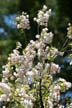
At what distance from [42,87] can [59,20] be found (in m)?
11.5

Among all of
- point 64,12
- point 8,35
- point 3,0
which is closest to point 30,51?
point 64,12

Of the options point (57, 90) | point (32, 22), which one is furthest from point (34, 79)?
point (32, 22)

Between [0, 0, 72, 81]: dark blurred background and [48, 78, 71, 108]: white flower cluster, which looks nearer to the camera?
[48, 78, 71, 108]: white flower cluster

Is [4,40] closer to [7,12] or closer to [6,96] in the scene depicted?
[7,12]

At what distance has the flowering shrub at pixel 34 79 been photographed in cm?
437

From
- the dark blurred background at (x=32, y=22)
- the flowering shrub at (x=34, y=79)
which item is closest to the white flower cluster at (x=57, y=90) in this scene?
the flowering shrub at (x=34, y=79)

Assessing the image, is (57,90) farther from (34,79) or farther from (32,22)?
(32,22)

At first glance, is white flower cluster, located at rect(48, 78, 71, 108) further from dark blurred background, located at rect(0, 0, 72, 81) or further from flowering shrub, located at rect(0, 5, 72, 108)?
dark blurred background, located at rect(0, 0, 72, 81)

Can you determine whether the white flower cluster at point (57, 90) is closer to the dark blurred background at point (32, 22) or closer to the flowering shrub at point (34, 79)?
the flowering shrub at point (34, 79)

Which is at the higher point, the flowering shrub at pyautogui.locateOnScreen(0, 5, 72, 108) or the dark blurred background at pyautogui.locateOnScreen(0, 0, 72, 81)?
the dark blurred background at pyautogui.locateOnScreen(0, 0, 72, 81)

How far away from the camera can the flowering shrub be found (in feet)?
14.3

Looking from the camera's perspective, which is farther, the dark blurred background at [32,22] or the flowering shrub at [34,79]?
the dark blurred background at [32,22]

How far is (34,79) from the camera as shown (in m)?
4.46

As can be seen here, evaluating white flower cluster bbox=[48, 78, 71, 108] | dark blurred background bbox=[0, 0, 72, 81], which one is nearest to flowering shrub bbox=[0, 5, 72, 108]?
white flower cluster bbox=[48, 78, 71, 108]
